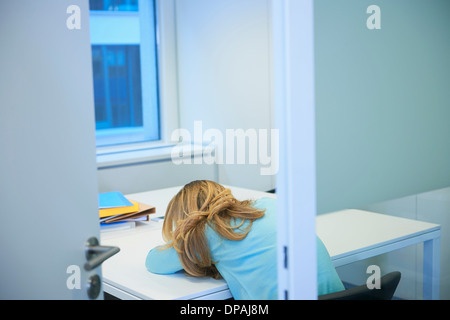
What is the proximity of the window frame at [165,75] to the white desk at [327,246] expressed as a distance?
1.78 m

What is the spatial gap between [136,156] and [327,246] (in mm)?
2087

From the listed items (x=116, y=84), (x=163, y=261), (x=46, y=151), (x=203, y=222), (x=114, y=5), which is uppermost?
(x=114, y=5)

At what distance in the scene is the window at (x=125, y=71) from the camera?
3.84 metres

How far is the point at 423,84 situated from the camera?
1.20 metres

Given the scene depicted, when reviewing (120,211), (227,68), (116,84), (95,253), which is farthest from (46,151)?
(116,84)

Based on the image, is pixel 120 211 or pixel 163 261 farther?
pixel 120 211

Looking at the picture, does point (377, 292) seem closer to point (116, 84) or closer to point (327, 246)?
point (327, 246)

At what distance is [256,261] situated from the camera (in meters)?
1.41

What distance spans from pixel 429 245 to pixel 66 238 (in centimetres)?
77

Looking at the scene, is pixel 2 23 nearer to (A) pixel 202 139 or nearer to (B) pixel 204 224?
(B) pixel 204 224

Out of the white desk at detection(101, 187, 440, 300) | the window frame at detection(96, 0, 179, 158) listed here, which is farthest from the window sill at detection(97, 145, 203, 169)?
the white desk at detection(101, 187, 440, 300)

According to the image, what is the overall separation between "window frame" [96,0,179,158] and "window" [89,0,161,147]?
0.04 metres

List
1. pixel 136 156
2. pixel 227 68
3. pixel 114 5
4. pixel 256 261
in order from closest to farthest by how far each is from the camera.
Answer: pixel 256 261 → pixel 136 156 → pixel 227 68 → pixel 114 5
